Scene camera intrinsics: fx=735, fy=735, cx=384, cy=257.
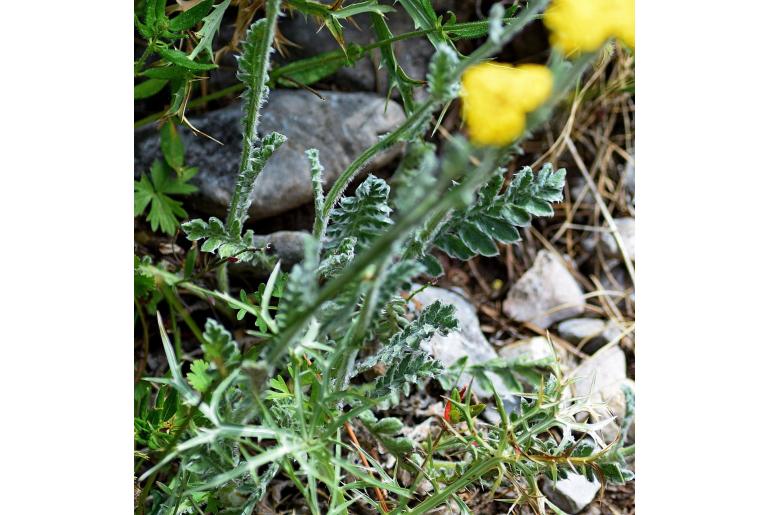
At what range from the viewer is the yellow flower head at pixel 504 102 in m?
0.62

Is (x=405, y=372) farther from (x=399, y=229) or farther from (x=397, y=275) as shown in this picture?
(x=399, y=229)

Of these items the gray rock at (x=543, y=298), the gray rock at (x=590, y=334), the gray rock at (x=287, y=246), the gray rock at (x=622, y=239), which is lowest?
the gray rock at (x=590, y=334)

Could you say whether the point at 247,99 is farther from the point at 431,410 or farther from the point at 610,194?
the point at 610,194

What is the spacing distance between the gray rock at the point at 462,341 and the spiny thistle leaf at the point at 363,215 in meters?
0.39

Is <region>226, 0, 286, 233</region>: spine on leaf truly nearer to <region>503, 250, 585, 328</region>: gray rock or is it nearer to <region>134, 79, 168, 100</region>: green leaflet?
<region>134, 79, 168, 100</region>: green leaflet

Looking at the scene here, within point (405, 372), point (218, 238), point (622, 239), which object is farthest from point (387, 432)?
point (622, 239)

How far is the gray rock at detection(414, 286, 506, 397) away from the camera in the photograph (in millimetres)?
1411

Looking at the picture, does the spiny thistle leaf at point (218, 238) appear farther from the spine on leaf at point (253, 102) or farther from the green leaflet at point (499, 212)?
the green leaflet at point (499, 212)

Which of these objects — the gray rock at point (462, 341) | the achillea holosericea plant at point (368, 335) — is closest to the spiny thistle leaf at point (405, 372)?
the achillea holosericea plant at point (368, 335)

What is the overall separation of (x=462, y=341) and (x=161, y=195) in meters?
0.64
